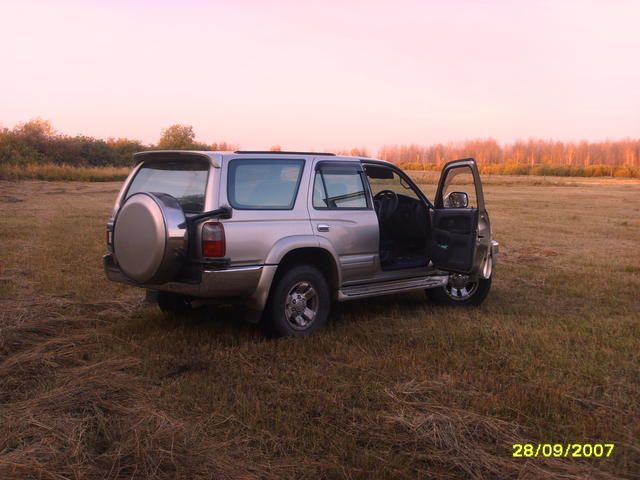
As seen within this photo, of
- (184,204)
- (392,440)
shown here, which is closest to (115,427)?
(392,440)

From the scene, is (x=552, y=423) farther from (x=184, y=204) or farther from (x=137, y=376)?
(x=184, y=204)

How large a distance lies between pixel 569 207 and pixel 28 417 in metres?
27.0

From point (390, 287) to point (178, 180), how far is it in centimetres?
255

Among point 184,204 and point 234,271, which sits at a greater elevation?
point 184,204

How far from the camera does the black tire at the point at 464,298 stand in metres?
7.55

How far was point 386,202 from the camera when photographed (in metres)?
7.50

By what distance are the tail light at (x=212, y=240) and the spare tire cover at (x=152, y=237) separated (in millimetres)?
157

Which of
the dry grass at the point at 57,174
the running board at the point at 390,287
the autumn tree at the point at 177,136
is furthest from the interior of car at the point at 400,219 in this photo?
the autumn tree at the point at 177,136

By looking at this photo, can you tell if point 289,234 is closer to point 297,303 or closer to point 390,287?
point 297,303

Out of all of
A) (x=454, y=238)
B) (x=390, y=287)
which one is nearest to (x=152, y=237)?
(x=390, y=287)

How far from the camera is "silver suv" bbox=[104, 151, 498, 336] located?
5367 mm

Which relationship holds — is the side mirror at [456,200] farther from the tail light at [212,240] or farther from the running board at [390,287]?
the tail light at [212,240]

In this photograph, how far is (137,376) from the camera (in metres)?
4.85
